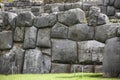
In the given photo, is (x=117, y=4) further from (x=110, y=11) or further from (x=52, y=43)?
(x=52, y=43)

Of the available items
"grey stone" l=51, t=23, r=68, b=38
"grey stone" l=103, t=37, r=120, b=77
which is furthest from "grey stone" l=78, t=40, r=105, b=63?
"grey stone" l=103, t=37, r=120, b=77

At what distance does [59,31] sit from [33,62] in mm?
989

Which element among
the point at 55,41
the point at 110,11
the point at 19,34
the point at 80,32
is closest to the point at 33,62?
the point at 55,41

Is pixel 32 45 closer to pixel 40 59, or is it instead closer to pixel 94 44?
pixel 40 59

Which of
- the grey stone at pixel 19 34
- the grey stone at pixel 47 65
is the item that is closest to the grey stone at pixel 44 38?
the grey stone at pixel 47 65

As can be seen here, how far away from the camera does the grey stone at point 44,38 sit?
26.4 ft

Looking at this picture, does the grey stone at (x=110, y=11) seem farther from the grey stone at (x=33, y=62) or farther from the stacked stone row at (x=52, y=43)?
the grey stone at (x=33, y=62)

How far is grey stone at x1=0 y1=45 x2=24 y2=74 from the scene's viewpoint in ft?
26.9

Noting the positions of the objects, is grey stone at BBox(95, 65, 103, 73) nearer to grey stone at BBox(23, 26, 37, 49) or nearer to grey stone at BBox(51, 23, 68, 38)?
grey stone at BBox(51, 23, 68, 38)

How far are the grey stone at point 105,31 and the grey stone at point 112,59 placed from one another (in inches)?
39.0

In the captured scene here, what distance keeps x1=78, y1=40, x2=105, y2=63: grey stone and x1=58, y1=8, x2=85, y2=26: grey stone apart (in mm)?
576

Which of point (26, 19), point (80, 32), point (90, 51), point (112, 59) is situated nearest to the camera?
point (112, 59)

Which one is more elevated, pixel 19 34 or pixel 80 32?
pixel 80 32

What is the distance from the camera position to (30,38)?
817 cm
